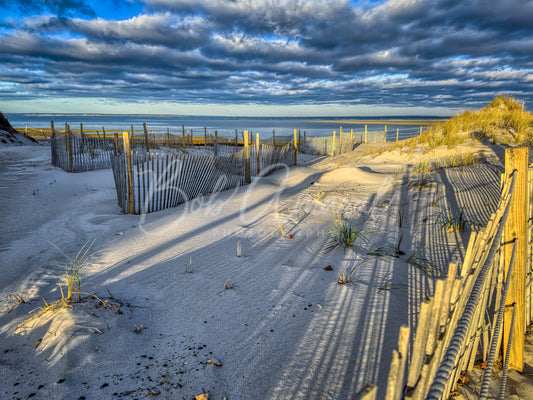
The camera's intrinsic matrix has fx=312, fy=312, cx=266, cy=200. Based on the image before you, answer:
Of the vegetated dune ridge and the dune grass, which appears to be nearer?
the vegetated dune ridge

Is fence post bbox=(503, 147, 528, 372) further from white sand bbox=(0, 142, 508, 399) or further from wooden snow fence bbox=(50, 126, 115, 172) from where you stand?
wooden snow fence bbox=(50, 126, 115, 172)

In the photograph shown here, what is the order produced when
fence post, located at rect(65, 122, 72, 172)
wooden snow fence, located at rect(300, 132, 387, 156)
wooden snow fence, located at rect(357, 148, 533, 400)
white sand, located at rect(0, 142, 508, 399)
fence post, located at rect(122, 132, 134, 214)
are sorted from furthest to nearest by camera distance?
1. wooden snow fence, located at rect(300, 132, 387, 156)
2. fence post, located at rect(65, 122, 72, 172)
3. fence post, located at rect(122, 132, 134, 214)
4. white sand, located at rect(0, 142, 508, 399)
5. wooden snow fence, located at rect(357, 148, 533, 400)

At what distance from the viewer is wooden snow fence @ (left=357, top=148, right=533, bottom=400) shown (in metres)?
1.09

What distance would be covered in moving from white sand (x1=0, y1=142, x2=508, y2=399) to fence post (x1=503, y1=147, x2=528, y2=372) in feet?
2.57

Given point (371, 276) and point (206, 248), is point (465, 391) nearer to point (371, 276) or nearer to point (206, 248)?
point (371, 276)

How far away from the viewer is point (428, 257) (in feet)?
14.4

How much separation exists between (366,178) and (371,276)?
20.9ft

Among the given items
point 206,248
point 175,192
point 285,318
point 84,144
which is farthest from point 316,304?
point 84,144

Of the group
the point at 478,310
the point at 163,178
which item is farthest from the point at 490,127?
the point at 478,310

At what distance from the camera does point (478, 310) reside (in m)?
2.04

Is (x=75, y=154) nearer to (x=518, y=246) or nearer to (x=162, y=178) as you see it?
(x=162, y=178)

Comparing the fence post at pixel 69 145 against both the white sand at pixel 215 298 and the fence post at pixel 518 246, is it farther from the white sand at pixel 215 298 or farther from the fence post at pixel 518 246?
the fence post at pixel 518 246

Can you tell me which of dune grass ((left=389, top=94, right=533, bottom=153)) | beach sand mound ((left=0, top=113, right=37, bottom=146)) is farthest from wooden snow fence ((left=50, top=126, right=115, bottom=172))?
dune grass ((left=389, top=94, right=533, bottom=153))

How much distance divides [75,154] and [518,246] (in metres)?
15.0
